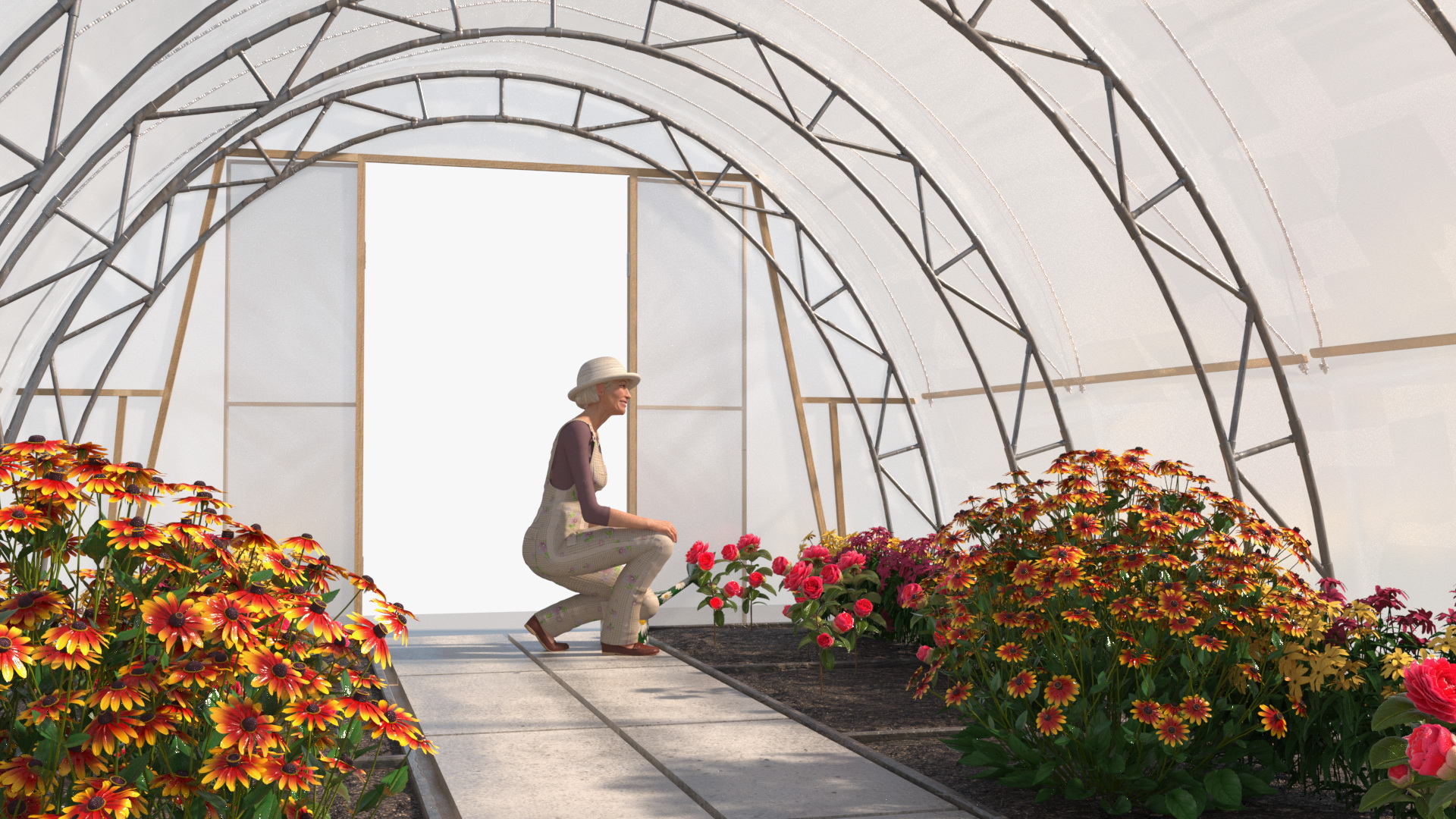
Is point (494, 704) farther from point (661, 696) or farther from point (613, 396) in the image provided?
point (613, 396)

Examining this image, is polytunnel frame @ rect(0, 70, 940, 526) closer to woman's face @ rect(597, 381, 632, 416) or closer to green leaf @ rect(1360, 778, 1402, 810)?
woman's face @ rect(597, 381, 632, 416)

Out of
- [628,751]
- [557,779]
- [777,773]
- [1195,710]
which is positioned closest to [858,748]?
[777,773]

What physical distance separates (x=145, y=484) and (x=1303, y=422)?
496cm

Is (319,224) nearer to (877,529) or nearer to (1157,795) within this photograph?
(877,529)

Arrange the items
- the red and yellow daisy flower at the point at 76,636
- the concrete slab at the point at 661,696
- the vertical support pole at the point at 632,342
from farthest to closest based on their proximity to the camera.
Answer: the vertical support pole at the point at 632,342, the concrete slab at the point at 661,696, the red and yellow daisy flower at the point at 76,636

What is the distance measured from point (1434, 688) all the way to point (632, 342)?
23.1ft

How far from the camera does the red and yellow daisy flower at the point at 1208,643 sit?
2.89 m

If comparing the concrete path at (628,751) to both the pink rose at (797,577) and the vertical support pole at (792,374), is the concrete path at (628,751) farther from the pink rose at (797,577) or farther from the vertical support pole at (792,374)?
the vertical support pole at (792,374)

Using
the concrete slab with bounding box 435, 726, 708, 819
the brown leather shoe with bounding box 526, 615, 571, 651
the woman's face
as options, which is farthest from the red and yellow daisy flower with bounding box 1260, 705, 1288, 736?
the brown leather shoe with bounding box 526, 615, 571, 651

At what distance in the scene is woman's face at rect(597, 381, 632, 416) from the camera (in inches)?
239

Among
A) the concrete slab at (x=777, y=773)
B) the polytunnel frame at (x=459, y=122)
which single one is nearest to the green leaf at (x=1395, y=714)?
the concrete slab at (x=777, y=773)

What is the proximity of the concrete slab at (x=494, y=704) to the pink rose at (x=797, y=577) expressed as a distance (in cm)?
117

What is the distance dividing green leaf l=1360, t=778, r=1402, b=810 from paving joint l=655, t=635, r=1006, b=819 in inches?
47.6

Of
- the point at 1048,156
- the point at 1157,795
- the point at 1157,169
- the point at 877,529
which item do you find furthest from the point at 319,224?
the point at 1157,795
